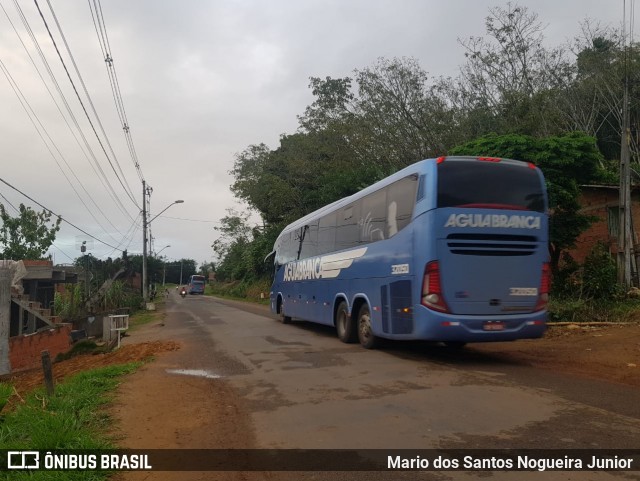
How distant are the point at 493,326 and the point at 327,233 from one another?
6.08 metres

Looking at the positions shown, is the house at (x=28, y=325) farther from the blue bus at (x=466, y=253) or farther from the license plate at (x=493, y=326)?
the license plate at (x=493, y=326)

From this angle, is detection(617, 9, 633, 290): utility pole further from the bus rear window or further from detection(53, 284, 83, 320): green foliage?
detection(53, 284, 83, 320): green foliage

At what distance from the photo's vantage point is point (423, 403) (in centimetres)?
629

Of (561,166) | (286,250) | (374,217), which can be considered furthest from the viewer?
(286,250)

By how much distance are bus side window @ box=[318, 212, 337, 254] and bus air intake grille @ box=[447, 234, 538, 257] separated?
4.92 metres

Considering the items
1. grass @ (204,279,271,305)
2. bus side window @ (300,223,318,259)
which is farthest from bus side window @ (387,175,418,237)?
grass @ (204,279,271,305)

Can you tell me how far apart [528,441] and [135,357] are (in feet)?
26.8

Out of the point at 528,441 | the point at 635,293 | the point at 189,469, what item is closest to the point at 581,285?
the point at 635,293

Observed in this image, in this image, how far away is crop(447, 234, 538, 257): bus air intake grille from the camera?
8523 mm

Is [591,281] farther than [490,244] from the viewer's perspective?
Yes

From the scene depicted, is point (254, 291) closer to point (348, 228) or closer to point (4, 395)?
point (348, 228)

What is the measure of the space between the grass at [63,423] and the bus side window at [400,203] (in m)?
5.52

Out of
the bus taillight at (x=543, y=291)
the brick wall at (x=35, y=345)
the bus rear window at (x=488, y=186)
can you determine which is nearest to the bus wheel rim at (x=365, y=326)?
the bus taillight at (x=543, y=291)

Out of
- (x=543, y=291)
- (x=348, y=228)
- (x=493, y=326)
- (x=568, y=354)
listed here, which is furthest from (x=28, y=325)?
(x=568, y=354)
